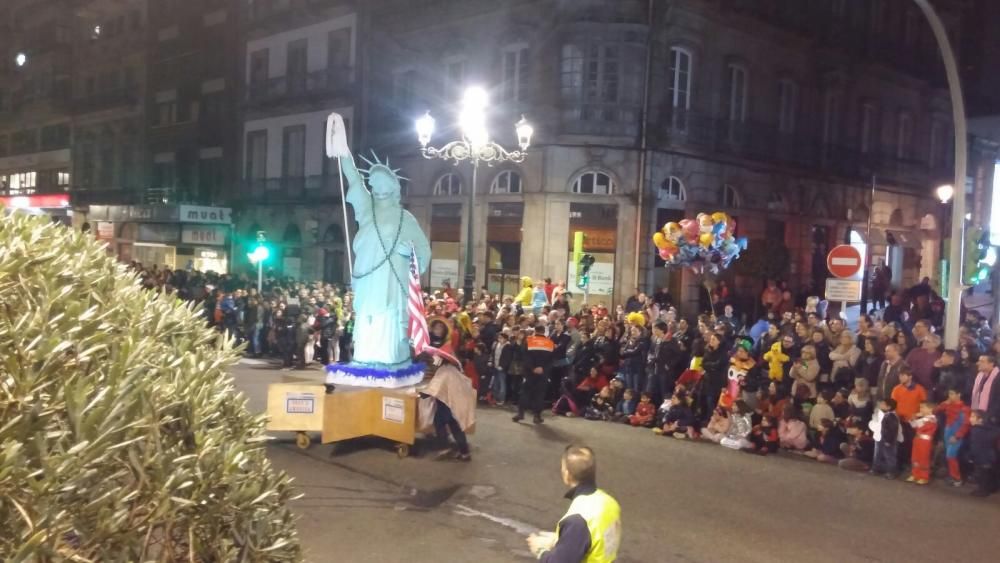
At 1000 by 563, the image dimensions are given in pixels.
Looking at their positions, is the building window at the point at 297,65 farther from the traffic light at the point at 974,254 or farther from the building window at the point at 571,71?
the traffic light at the point at 974,254

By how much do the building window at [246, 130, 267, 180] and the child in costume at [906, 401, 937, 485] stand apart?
3022cm

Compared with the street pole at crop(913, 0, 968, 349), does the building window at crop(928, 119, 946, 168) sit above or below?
above

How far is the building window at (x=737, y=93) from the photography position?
26.1 m

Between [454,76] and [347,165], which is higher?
[454,76]

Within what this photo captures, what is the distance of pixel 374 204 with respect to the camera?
1155 cm

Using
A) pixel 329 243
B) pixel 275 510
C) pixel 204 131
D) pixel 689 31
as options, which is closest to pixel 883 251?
pixel 689 31

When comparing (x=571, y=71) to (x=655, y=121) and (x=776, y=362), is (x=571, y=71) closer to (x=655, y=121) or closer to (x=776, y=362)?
(x=655, y=121)

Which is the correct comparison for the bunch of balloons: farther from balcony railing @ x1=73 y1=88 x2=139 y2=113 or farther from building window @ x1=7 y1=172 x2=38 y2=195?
building window @ x1=7 y1=172 x2=38 y2=195

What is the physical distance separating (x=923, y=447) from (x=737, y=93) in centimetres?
1852

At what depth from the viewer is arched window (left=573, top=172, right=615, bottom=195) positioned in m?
24.1

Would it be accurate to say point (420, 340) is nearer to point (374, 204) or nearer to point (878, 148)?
point (374, 204)

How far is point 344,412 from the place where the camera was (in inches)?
390

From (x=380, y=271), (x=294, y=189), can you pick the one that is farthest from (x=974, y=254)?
(x=294, y=189)

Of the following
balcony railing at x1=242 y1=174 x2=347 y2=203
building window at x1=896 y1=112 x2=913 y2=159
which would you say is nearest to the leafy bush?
balcony railing at x1=242 y1=174 x2=347 y2=203
